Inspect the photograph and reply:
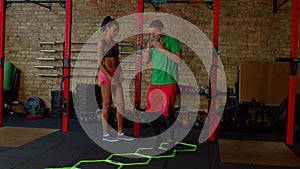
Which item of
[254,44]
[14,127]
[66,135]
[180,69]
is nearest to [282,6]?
[254,44]

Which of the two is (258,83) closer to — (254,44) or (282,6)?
(254,44)

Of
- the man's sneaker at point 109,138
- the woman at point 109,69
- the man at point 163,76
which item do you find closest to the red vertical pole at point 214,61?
the man at point 163,76

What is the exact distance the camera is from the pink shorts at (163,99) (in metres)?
3.58

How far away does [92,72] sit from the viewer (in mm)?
6707

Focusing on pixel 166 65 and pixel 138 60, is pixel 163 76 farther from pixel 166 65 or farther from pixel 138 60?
pixel 138 60

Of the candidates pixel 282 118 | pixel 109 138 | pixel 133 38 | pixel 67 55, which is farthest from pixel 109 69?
pixel 282 118

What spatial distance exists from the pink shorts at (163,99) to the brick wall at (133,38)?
9.67 ft

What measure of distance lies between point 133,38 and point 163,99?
3.28 meters

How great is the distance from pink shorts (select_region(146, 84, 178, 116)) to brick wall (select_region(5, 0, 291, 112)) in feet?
9.67

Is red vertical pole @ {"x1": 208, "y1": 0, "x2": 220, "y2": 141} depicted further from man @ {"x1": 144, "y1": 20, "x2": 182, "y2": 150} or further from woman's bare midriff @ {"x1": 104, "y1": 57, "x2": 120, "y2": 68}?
woman's bare midriff @ {"x1": 104, "y1": 57, "x2": 120, "y2": 68}

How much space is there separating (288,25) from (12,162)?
214 inches

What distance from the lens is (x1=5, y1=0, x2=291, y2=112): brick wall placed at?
246 inches

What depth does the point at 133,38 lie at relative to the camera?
664 centimetres

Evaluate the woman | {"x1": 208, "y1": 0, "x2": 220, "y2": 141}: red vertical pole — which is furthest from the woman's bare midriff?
{"x1": 208, "y1": 0, "x2": 220, "y2": 141}: red vertical pole
